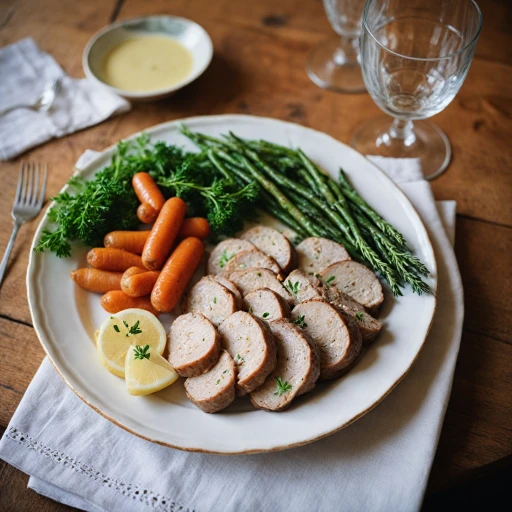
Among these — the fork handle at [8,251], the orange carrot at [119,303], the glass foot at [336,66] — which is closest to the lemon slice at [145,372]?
the orange carrot at [119,303]

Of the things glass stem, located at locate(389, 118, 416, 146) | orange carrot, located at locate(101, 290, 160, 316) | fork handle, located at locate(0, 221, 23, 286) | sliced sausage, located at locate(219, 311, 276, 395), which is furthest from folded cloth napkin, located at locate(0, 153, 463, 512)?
glass stem, located at locate(389, 118, 416, 146)

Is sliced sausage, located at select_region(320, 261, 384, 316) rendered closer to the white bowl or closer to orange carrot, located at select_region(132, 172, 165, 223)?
orange carrot, located at select_region(132, 172, 165, 223)

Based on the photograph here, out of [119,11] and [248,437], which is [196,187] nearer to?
[248,437]

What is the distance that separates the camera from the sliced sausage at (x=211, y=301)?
2824mm

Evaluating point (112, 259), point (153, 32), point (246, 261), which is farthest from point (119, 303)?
point (153, 32)

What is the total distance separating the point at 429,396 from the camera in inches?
103

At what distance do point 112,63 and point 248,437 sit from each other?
3.11 metres

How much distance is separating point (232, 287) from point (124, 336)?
24.6 inches

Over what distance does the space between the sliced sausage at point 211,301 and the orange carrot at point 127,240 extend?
0.47m

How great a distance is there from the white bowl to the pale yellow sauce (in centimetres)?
4

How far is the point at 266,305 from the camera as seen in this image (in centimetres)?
278

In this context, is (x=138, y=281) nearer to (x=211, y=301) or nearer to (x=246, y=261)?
(x=211, y=301)

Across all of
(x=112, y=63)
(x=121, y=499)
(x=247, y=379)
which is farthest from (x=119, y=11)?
(x=121, y=499)

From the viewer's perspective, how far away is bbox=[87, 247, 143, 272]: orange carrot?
3.07 meters
